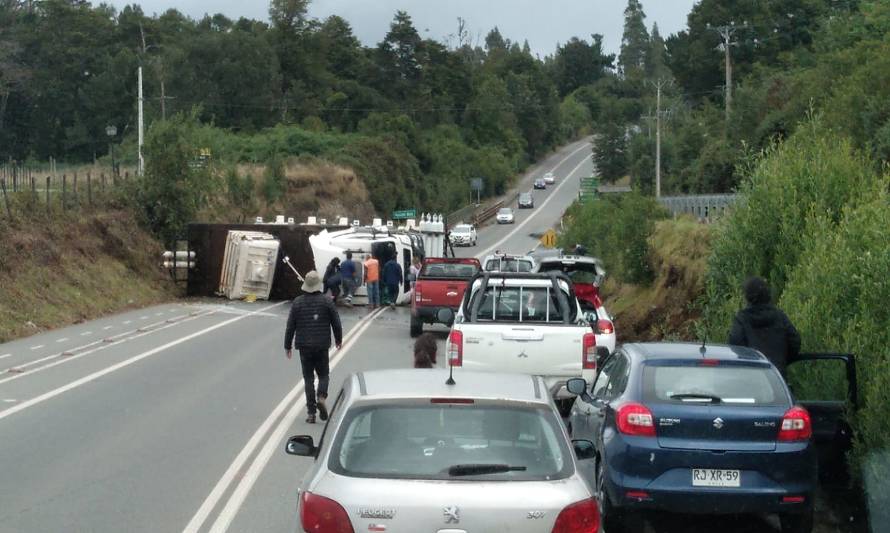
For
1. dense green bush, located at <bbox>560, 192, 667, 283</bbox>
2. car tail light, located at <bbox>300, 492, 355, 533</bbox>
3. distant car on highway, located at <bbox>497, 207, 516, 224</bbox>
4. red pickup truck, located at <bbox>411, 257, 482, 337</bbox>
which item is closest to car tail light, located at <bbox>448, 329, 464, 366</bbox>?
car tail light, located at <bbox>300, 492, 355, 533</bbox>

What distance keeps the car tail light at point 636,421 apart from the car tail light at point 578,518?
3204 millimetres

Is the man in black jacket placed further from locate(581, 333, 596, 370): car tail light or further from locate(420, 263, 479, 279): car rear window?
locate(420, 263, 479, 279): car rear window

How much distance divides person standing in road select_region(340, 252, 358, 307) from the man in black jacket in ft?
64.3

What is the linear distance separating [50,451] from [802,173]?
9668mm

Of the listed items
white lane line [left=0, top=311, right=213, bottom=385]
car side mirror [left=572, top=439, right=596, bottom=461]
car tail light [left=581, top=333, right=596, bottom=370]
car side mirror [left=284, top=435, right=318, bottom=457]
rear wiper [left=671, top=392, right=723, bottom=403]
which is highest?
car side mirror [left=284, top=435, right=318, bottom=457]

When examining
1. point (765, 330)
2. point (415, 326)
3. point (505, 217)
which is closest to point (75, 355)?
point (415, 326)

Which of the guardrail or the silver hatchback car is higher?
the guardrail

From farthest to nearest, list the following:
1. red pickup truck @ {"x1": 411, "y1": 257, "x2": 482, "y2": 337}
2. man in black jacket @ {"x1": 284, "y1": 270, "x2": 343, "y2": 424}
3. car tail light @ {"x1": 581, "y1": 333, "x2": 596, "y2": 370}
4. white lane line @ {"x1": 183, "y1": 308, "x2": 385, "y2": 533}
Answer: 1. red pickup truck @ {"x1": 411, "y1": 257, "x2": 482, "y2": 337}
2. car tail light @ {"x1": 581, "y1": 333, "x2": 596, "y2": 370}
3. man in black jacket @ {"x1": 284, "y1": 270, "x2": 343, "y2": 424}
4. white lane line @ {"x1": 183, "y1": 308, "x2": 385, "y2": 533}

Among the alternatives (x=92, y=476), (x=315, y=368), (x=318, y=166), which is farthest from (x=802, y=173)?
(x=318, y=166)

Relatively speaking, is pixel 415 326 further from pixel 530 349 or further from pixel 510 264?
pixel 530 349

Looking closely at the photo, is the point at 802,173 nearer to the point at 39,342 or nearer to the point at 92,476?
the point at 92,476

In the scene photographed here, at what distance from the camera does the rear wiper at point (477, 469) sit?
19.9ft

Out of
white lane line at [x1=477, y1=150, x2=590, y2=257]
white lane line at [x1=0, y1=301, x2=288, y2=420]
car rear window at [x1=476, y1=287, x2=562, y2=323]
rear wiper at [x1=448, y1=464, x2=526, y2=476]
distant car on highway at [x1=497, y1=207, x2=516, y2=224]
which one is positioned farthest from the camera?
distant car on highway at [x1=497, y1=207, x2=516, y2=224]

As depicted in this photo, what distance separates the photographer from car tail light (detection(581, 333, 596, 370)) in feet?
48.3
